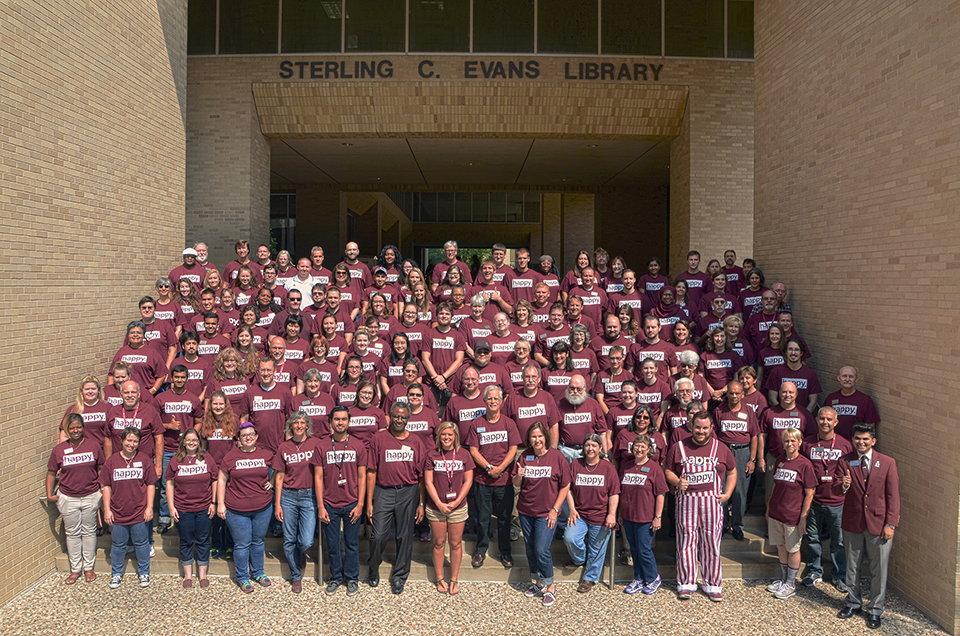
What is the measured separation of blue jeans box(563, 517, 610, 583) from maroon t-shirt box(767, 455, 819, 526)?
192 cm

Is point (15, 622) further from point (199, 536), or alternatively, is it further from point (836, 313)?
point (836, 313)

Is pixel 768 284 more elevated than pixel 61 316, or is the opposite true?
pixel 768 284

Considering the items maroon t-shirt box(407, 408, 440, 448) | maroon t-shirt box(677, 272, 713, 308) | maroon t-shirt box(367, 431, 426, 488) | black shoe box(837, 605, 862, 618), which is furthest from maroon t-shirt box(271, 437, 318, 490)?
maroon t-shirt box(677, 272, 713, 308)

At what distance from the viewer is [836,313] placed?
27.6ft

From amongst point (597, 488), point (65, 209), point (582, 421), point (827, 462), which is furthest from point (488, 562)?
point (65, 209)

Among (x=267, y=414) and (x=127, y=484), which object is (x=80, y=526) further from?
(x=267, y=414)

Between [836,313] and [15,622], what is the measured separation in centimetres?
1034

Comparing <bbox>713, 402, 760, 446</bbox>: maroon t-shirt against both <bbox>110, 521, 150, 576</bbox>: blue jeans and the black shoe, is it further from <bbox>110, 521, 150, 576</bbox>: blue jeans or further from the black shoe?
<bbox>110, 521, 150, 576</bbox>: blue jeans

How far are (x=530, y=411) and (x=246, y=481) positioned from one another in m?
3.21

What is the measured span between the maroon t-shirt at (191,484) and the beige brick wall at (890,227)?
301 inches

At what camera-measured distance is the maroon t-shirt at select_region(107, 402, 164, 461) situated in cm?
710

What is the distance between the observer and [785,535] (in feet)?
21.8

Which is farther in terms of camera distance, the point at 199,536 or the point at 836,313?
the point at 836,313

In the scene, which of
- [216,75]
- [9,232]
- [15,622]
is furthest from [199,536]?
[216,75]
